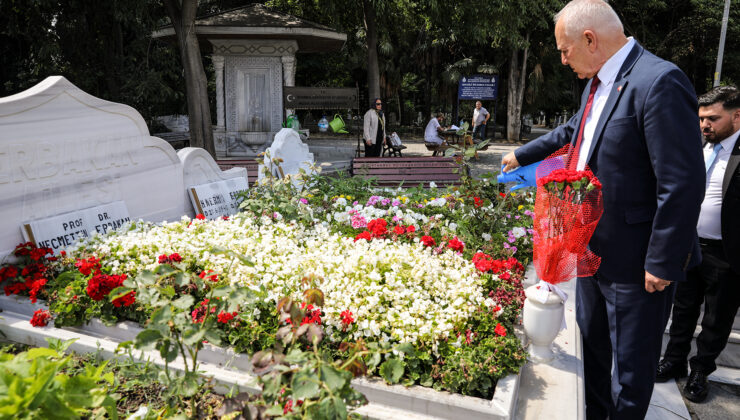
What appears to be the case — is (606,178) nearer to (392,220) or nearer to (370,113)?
(392,220)

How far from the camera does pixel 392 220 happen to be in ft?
16.0

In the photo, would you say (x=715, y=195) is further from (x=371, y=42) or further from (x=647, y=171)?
(x=371, y=42)

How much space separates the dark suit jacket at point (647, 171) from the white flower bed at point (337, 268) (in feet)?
3.12

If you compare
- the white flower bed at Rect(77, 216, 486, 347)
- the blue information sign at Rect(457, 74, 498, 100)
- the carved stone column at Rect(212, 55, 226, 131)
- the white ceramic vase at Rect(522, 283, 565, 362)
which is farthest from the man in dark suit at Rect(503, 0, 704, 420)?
the blue information sign at Rect(457, 74, 498, 100)

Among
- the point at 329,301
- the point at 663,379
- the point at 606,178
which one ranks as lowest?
the point at 663,379

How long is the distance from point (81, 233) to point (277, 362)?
3.36 metres

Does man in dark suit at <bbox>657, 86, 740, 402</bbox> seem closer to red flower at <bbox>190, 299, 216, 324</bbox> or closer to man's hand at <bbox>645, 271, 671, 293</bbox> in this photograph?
man's hand at <bbox>645, 271, 671, 293</bbox>

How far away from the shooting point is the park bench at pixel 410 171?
782 centimetres

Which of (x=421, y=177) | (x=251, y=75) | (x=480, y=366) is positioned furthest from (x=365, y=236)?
(x=251, y=75)

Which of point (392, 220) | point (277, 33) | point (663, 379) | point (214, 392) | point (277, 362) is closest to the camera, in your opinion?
point (277, 362)

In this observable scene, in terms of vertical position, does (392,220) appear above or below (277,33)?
below

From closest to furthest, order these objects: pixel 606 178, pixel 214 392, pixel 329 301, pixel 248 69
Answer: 1. pixel 606 178
2. pixel 214 392
3. pixel 329 301
4. pixel 248 69

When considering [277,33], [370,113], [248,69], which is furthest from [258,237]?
[248,69]

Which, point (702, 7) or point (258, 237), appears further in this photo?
point (702, 7)
